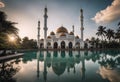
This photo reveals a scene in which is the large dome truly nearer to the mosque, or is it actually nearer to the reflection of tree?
the mosque

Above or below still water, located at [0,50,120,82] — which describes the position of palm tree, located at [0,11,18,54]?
above

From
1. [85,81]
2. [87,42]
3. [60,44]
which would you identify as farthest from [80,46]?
[85,81]

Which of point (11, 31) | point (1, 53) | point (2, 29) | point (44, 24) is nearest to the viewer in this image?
point (2, 29)

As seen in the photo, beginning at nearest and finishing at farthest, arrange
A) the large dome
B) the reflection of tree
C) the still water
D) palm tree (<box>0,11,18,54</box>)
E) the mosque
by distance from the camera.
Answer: the reflection of tree, the still water, palm tree (<box>0,11,18,54</box>), the mosque, the large dome

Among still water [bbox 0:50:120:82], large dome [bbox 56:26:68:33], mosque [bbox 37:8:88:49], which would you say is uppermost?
large dome [bbox 56:26:68:33]

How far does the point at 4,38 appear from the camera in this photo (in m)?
14.3

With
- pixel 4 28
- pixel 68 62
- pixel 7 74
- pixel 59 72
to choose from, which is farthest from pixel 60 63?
pixel 4 28

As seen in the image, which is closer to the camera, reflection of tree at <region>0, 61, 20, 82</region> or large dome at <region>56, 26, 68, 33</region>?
reflection of tree at <region>0, 61, 20, 82</region>

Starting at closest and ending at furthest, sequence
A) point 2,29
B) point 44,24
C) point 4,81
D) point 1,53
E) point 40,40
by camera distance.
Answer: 1. point 4,81
2. point 2,29
3. point 1,53
4. point 44,24
5. point 40,40

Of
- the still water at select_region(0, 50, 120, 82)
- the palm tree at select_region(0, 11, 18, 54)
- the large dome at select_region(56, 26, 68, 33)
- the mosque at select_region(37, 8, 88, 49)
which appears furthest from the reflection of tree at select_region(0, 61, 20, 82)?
the large dome at select_region(56, 26, 68, 33)

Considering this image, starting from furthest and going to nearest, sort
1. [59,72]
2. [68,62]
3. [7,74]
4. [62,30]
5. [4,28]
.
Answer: [62,30] → [4,28] → [68,62] → [59,72] → [7,74]

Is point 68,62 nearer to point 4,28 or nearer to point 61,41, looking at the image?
point 4,28

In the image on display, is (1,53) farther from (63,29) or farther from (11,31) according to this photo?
(63,29)

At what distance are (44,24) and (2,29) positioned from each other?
30016mm
